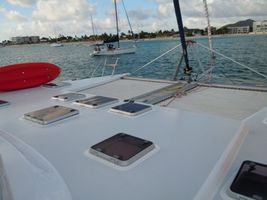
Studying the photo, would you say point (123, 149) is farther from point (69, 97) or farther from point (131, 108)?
point (69, 97)

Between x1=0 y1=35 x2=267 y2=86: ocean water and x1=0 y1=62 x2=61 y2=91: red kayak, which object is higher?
Answer: x1=0 y1=62 x2=61 y2=91: red kayak

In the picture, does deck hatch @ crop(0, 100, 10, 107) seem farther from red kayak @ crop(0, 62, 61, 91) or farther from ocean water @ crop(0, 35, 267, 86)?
ocean water @ crop(0, 35, 267, 86)

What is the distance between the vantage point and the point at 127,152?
4.02ft

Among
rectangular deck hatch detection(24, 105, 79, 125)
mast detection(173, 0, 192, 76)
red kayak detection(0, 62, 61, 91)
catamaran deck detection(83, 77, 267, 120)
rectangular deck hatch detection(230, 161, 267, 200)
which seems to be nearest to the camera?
rectangular deck hatch detection(230, 161, 267, 200)

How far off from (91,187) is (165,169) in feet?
1.03

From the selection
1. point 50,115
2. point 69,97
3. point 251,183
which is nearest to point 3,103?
point 69,97

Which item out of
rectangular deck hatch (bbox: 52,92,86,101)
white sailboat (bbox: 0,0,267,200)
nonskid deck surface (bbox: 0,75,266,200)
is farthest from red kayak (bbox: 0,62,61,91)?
nonskid deck surface (bbox: 0,75,266,200)

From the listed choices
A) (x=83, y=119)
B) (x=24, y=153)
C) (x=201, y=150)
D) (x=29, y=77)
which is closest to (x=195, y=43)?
(x=29, y=77)

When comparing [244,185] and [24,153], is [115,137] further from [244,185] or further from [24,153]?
[244,185]

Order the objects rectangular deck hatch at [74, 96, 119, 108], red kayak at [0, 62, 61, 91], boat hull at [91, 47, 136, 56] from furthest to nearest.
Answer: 1. boat hull at [91, 47, 136, 56]
2. red kayak at [0, 62, 61, 91]
3. rectangular deck hatch at [74, 96, 119, 108]

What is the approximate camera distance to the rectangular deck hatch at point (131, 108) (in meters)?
1.83

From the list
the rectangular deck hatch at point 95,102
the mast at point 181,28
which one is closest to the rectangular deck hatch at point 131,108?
the rectangular deck hatch at point 95,102

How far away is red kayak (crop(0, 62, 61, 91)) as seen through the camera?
273 cm

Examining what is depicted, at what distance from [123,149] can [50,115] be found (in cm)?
76
